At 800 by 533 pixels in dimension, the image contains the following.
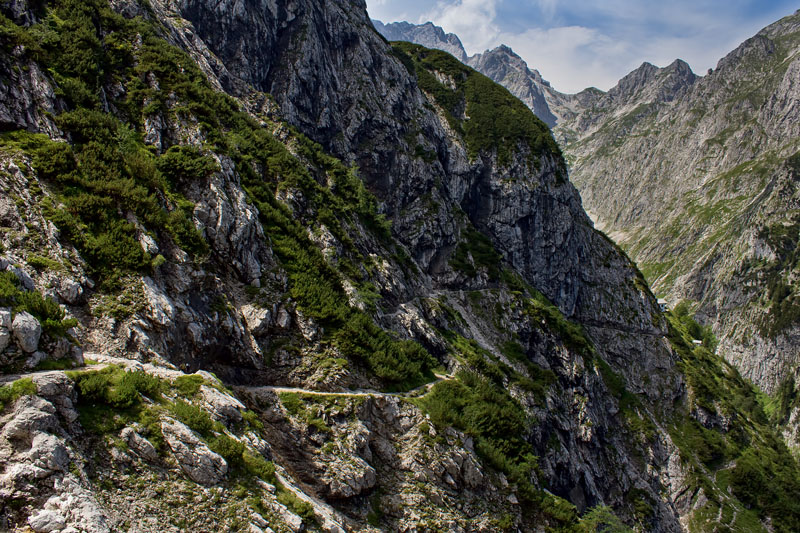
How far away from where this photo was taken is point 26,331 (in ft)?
52.6

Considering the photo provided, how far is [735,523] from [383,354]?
93.1 meters

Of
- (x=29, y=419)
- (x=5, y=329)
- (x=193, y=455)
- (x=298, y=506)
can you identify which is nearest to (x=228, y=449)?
(x=193, y=455)

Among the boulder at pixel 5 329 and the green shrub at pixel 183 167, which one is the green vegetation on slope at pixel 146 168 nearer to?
the green shrub at pixel 183 167

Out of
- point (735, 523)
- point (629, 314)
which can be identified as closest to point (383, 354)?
point (735, 523)

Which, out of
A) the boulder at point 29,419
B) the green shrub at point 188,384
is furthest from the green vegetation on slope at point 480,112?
the boulder at point 29,419

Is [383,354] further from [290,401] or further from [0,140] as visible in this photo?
[0,140]

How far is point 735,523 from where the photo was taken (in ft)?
267

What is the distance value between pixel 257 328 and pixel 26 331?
14.2 m

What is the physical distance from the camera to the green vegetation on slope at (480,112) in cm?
11238

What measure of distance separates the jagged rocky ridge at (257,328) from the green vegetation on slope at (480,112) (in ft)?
108

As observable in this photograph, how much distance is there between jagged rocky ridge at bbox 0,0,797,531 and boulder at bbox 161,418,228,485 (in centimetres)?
9

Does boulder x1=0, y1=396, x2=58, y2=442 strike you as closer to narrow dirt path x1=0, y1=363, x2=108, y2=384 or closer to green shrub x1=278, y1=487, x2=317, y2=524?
narrow dirt path x1=0, y1=363, x2=108, y2=384

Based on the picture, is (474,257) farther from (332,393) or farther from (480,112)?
(332,393)

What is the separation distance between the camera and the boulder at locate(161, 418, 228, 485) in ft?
54.6
